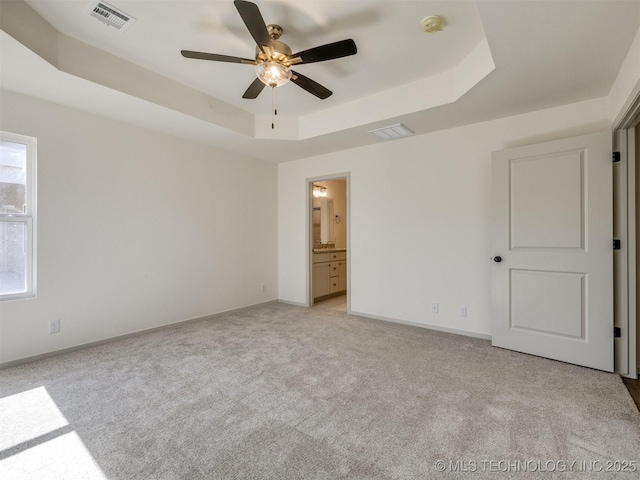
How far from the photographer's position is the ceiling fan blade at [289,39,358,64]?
1.95 m

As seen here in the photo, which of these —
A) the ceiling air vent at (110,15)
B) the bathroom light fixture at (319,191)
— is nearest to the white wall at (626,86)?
the ceiling air vent at (110,15)

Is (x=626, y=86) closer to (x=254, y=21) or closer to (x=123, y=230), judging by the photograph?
(x=254, y=21)

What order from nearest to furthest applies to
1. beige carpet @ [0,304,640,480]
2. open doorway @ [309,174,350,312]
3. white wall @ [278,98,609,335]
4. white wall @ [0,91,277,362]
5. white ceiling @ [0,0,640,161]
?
beige carpet @ [0,304,640,480] < white ceiling @ [0,0,640,161] < white wall @ [0,91,277,362] < white wall @ [278,98,609,335] < open doorway @ [309,174,350,312]

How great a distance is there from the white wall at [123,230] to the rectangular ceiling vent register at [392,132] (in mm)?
2240

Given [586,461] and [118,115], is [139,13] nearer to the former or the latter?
[118,115]

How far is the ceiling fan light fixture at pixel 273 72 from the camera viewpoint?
216 centimetres

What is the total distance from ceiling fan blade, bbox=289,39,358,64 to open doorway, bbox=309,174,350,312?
2.57 m

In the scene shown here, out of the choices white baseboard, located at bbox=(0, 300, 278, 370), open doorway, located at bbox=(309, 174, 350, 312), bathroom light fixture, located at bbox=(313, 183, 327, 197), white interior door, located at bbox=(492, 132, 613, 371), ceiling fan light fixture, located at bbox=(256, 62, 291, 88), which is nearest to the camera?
ceiling fan light fixture, located at bbox=(256, 62, 291, 88)

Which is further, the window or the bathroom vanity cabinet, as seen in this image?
the bathroom vanity cabinet

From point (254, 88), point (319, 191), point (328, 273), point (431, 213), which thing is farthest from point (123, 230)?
point (319, 191)

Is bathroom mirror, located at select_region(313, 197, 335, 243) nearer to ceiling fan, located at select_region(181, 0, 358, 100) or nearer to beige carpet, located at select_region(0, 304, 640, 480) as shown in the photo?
beige carpet, located at select_region(0, 304, 640, 480)

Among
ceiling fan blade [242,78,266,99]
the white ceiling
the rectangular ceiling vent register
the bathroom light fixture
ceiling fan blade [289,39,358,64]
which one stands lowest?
the bathroom light fixture

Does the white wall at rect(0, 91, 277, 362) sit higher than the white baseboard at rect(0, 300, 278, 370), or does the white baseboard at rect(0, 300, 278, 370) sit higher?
the white wall at rect(0, 91, 277, 362)

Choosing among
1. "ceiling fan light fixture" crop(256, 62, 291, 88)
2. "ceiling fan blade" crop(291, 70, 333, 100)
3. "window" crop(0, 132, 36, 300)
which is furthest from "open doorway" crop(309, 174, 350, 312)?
"window" crop(0, 132, 36, 300)
